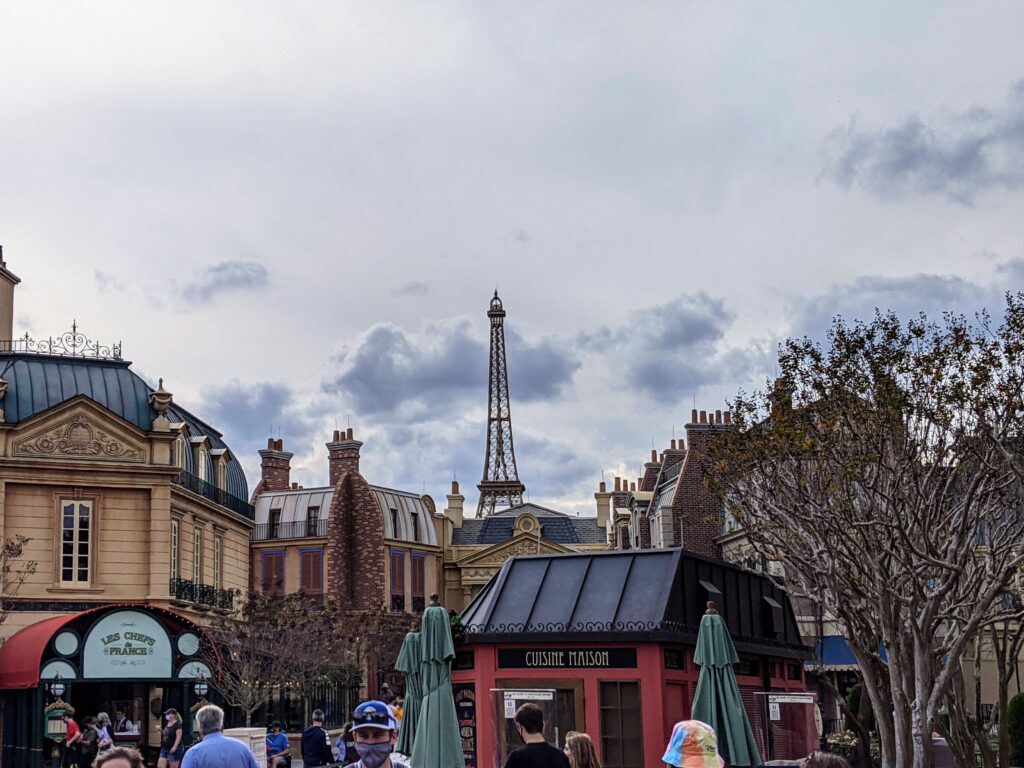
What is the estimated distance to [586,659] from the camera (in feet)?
62.6

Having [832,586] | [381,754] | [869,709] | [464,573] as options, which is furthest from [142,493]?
[381,754]

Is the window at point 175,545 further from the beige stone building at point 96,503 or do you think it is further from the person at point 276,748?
the person at point 276,748

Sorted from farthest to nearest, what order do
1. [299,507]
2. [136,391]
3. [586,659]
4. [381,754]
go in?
1. [299,507]
2. [136,391]
3. [586,659]
4. [381,754]

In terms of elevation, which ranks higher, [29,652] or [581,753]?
[29,652]

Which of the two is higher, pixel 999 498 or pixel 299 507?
pixel 299 507

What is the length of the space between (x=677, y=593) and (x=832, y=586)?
316 cm

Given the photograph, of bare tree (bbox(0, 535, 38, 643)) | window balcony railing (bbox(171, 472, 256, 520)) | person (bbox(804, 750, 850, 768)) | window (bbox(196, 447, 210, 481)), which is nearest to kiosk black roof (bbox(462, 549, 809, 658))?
person (bbox(804, 750, 850, 768))

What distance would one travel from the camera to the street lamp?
3045 cm

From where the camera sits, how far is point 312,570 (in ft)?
188

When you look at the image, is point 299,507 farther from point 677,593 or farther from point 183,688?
point 677,593

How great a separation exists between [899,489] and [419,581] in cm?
4214

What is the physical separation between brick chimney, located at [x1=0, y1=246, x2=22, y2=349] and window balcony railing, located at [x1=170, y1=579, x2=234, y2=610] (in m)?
10.1

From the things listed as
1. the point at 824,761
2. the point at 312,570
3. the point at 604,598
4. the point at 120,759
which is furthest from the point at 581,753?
the point at 312,570

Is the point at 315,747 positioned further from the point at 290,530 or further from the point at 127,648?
the point at 290,530
